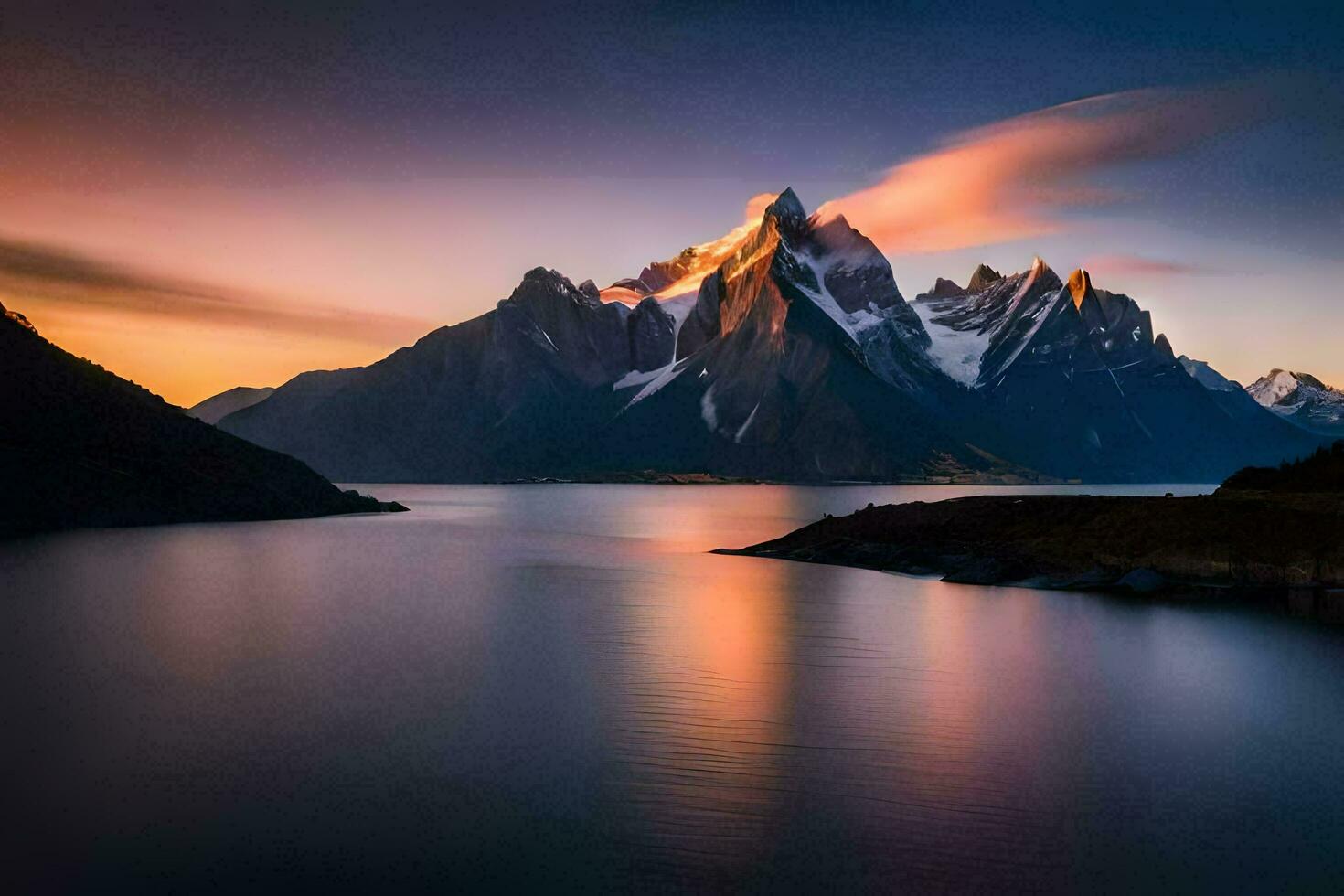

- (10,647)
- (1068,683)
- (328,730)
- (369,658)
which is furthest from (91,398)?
(1068,683)

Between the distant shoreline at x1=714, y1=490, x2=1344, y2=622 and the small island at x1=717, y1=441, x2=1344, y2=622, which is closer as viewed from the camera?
the distant shoreline at x1=714, y1=490, x2=1344, y2=622

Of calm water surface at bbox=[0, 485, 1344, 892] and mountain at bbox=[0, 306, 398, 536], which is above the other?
mountain at bbox=[0, 306, 398, 536]

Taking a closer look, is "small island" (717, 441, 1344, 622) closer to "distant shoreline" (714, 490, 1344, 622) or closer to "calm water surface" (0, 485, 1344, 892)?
"distant shoreline" (714, 490, 1344, 622)

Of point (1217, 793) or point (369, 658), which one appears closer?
point (1217, 793)

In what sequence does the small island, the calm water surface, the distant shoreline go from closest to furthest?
the calm water surface, the distant shoreline, the small island

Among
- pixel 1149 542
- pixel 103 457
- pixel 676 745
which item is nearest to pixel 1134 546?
pixel 1149 542

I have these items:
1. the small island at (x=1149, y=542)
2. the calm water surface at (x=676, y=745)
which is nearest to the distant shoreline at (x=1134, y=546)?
the small island at (x=1149, y=542)

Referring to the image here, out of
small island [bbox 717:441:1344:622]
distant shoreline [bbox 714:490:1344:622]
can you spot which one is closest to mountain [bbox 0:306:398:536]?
small island [bbox 717:441:1344:622]

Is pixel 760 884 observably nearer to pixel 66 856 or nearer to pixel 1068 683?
pixel 66 856
